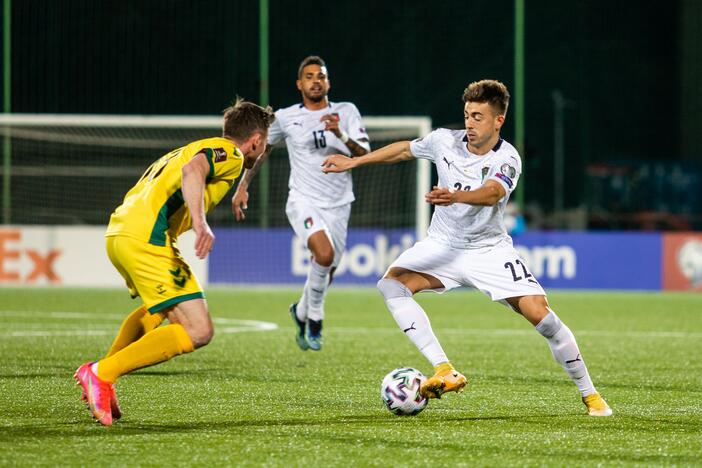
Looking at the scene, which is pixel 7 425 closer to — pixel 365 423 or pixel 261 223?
pixel 365 423

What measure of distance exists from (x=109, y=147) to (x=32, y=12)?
10.5ft

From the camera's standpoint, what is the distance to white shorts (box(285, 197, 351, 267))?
401 inches

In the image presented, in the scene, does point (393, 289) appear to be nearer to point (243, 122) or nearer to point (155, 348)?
point (243, 122)

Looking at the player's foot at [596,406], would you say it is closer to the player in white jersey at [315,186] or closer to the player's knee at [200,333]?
the player's knee at [200,333]

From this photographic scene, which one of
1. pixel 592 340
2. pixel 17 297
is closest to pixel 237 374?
pixel 592 340

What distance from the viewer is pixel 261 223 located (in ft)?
70.1

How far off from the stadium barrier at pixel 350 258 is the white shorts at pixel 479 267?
12.4 m

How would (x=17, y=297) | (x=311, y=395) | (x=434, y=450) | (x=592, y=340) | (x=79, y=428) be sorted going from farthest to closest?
(x=17, y=297) → (x=592, y=340) → (x=311, y=395) → (x=79, y=428) → (x=434, y=450)

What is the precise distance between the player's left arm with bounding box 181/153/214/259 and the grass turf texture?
2.94 ft

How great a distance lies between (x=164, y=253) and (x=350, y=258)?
1398 centimetres

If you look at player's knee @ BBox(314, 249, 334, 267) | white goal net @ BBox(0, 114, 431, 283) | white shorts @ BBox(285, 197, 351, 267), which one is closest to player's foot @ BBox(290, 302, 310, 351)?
player's knee @ BBox(314, 249, 334, 267)

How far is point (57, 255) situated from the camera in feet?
63.5

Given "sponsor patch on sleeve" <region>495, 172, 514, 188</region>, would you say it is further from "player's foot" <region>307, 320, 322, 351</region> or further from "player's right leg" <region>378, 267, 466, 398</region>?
"player's foot" <region>307, 320, 322, 351</region>

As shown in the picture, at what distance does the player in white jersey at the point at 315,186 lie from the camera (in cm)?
1002
